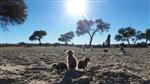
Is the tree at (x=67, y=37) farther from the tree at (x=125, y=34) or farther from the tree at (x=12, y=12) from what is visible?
the tree at (x=12, y=12)

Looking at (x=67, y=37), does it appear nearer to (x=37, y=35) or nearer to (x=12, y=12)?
(x=37, y=35)

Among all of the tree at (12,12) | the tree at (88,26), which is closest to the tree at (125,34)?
the tree at (88,26)

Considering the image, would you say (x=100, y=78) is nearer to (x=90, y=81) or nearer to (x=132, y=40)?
(x=90, y=81)

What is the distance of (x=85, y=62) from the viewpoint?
1725 cm

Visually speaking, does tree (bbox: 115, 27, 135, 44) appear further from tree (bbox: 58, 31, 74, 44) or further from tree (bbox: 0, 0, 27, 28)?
tree (bbox: 0, 0, 27, 28)

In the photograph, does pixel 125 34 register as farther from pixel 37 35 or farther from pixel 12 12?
pixel 12 12

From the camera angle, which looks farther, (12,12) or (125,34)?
(125,34)

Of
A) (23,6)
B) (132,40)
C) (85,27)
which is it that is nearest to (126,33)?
(132,40)

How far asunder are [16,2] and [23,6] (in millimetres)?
704

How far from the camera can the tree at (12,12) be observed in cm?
1767

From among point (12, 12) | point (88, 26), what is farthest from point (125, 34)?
point (12, 12)

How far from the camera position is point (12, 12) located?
18.4 m

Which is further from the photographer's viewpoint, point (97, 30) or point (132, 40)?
point (132, 40)

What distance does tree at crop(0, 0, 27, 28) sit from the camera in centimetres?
1767
